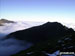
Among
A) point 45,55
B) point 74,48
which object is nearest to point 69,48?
point 74,48

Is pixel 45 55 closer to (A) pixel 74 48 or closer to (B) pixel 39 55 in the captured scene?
(B) pixel 39 55

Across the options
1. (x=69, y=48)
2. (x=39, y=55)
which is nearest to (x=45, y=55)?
(x=39, y=55)

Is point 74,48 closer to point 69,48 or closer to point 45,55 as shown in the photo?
point 69,48

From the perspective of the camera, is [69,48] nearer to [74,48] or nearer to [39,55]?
[74,48]
